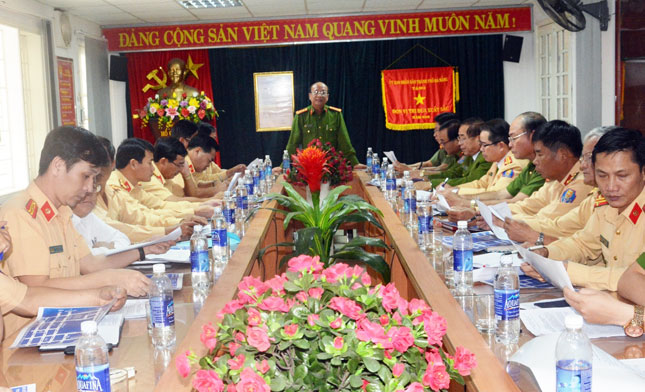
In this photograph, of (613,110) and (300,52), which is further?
(300,52)

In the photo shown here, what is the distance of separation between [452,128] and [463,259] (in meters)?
3.84

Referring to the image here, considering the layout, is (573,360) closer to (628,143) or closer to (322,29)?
(628,143)

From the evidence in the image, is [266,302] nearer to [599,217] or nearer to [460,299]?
[460,299]

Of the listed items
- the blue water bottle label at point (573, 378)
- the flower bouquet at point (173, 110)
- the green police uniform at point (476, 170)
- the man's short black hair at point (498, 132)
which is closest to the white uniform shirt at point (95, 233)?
the blue water bottle label at point (573, 378)

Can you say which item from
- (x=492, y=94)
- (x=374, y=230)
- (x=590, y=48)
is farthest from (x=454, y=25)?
(x=374, y=230)

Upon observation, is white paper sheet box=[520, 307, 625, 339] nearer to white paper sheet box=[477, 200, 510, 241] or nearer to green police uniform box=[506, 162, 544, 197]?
white paper sheet box=[477, 200, 510, 241]

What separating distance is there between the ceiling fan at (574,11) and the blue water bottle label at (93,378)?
15.6 ft

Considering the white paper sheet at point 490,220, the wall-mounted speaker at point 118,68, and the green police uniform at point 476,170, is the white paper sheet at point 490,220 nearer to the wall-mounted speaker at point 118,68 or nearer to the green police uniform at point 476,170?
the green police uniform at point 476,170

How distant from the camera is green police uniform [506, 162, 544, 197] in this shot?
151 inches

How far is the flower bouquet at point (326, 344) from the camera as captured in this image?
97 centimetres

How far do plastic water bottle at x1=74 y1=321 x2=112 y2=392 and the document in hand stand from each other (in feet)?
1.28

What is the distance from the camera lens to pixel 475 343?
1.54 metres

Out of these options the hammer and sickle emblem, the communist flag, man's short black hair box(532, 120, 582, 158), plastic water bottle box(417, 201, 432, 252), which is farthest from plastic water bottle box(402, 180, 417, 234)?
the hammer and sickle emblem

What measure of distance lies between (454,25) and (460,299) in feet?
19.5
